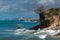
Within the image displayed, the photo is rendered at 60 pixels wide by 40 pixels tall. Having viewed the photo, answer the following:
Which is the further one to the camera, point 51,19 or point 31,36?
point 51,19

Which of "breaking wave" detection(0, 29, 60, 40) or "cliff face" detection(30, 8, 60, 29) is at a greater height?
"cliff face" detection(30, 8, 60, 29)

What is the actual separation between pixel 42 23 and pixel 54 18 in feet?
18.1

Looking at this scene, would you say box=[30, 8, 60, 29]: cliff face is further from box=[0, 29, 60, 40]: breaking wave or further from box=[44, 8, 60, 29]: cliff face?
box=[0, 29, 60, 40]: breaking wave

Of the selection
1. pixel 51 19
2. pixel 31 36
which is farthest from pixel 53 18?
pixel 31 36

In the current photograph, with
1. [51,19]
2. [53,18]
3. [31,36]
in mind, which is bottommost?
[31,36]

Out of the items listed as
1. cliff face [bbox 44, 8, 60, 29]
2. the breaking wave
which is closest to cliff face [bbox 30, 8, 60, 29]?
cliff face [bbox 44, 8, 60, 29]

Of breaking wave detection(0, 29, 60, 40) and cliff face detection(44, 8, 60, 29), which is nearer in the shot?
breaking wave detection(0, 29, 60, 40)

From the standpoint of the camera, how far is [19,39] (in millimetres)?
45219

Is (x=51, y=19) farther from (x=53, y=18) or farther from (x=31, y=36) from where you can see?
(x=31, y=36)

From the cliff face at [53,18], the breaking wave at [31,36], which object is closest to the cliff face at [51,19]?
the cliff face at [53,18]

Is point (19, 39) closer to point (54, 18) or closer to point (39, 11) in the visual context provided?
point (54, 18)

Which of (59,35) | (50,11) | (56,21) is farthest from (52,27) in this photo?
(59,35)

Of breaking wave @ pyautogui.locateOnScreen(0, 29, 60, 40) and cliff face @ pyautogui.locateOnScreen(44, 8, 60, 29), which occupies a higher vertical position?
cliff face @ pyautogui.locateOnScreen(44, 8, 60, 29)

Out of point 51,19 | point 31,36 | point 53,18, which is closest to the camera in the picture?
point 31,36
